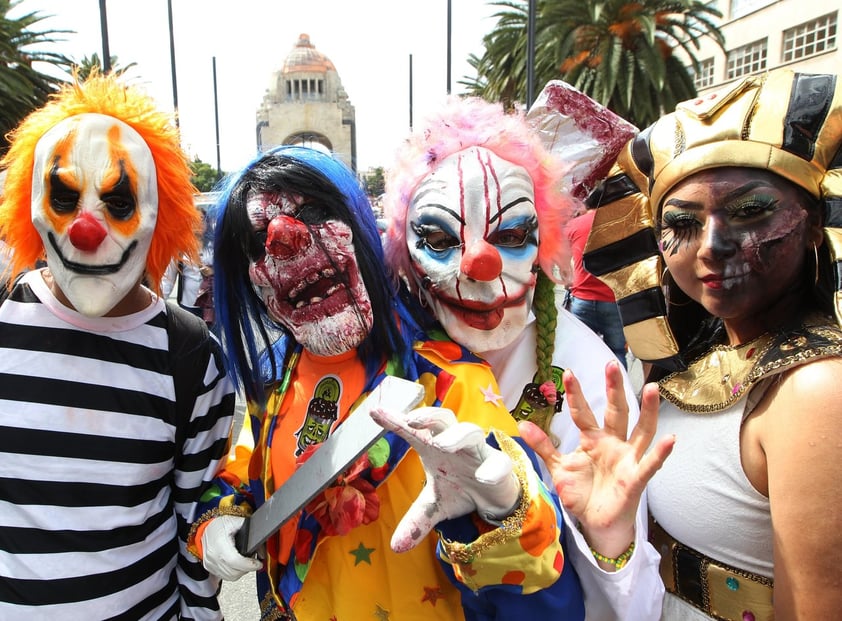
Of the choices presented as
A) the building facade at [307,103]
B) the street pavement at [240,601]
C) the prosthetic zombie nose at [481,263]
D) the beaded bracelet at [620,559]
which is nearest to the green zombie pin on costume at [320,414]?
the prosthetic zombie nose at [481,263]

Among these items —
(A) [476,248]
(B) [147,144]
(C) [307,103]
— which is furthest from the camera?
(C) [307,103]

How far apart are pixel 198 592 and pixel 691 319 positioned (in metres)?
1.58

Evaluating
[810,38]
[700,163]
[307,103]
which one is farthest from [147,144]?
[307,103]

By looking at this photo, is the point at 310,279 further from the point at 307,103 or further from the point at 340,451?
the point at 307,103

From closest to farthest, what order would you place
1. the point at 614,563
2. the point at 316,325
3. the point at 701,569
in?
the point at 614,563, the point at 701,569, the point at 316,325

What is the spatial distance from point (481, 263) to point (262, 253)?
22.1 inches

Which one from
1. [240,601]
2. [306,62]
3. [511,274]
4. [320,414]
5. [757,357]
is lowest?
[240,601]

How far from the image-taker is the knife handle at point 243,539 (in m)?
1.46

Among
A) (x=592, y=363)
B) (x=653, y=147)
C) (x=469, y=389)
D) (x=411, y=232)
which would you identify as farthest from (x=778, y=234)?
(x=411, y=232)

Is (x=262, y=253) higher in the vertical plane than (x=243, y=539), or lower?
higher

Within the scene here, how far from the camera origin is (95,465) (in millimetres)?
1553

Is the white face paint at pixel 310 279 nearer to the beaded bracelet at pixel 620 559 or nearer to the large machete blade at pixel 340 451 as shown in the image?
the large machete blade at pixel 340 451

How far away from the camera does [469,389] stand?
4.68 ft

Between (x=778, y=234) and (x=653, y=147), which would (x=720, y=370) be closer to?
(x=778, y=234)
